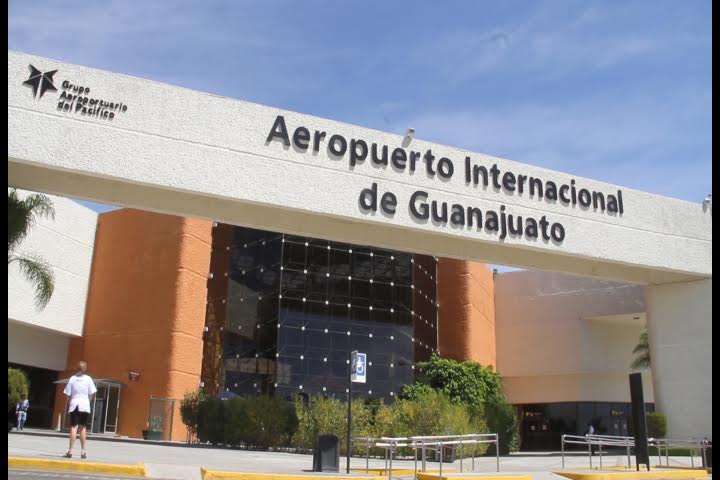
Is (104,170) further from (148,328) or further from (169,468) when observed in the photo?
(148,328)

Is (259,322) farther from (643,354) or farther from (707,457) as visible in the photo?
(707,457)

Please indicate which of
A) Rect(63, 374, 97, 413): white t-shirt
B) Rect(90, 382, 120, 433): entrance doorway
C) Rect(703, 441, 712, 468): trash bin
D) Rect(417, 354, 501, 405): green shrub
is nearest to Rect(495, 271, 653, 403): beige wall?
Rect(417, 354, 501, 405): green shrub

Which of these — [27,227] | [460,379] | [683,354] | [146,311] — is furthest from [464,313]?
[27,227]

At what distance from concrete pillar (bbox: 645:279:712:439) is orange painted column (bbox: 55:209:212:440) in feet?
61.4

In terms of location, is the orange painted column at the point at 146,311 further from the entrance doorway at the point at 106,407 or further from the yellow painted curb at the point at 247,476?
the yellow painted curb at the point at 247,476

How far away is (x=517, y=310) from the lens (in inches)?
1626

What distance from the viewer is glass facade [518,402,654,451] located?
125ft

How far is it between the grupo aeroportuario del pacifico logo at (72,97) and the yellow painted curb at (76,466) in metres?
8.84

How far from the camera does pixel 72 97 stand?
17641mm

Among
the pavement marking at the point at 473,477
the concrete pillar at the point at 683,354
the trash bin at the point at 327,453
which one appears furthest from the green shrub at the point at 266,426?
the concrete pillar at the point at 683,354

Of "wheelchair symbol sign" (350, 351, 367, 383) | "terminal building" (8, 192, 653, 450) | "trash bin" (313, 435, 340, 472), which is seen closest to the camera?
"trash bin" (313, 435, 340, 472)

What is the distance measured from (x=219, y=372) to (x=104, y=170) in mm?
17551

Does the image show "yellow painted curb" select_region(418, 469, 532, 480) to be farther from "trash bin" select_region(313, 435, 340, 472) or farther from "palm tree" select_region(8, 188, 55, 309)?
"palm tree" select_region(8, 188, 55, 309)

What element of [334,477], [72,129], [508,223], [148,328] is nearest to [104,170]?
[72,129]
